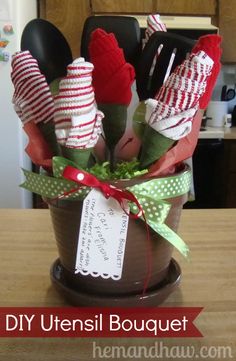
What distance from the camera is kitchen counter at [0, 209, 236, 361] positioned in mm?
517

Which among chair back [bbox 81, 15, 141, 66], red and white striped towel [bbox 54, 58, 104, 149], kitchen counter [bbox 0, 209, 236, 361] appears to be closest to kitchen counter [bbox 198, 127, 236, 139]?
kitchen counter [bbox 0, 209, 236, 361]

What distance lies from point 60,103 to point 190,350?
0.34 meters

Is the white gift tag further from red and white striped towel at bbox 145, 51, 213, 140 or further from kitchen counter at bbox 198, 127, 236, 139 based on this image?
kitchen counter at bbox 198, 127, 236, 139

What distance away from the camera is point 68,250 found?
583 mm

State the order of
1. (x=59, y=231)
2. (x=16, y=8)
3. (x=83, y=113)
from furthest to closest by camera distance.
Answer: (x=16, y=8) < (x=59, y=231) < (x=83, y=113)

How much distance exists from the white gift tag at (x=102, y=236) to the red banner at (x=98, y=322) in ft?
0.21

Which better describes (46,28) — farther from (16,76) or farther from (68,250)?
(68,250)

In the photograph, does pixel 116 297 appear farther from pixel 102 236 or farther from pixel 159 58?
pixel 159 58

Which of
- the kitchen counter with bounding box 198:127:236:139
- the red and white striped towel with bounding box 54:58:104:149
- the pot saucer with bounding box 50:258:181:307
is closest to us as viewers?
the red and white striped towel with bounding box 54:58:104:149

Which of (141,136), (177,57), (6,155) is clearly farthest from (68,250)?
(6,155)

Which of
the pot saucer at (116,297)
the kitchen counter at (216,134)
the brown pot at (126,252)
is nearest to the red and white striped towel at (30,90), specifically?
the brown pot at (126,252)

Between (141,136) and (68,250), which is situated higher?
(141,136)

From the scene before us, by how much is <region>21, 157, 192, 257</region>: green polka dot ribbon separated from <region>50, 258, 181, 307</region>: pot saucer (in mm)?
82

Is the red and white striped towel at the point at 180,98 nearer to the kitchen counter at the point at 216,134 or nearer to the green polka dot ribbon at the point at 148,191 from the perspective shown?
the green polka dot ribbon at the point at 148,191
